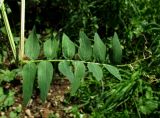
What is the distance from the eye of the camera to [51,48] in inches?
30.8

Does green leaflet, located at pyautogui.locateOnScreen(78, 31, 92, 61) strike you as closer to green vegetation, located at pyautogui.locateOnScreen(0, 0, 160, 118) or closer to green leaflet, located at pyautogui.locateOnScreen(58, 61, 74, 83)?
green leaflet, located at pyautogui.locateOnScreen(58, 61, 74, 83)

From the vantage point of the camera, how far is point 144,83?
219 cm

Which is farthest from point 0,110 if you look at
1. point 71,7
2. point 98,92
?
point 71,7

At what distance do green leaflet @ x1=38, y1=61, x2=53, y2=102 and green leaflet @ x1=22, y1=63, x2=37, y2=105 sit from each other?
0.04ft

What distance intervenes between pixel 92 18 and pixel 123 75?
75cm

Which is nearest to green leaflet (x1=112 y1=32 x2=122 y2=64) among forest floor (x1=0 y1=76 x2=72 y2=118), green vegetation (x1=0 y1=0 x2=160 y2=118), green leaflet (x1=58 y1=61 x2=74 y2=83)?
green leaflet (x1=58 y1=61 x2=74 y2=83)

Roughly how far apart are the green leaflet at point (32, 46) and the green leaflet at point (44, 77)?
0.09 ft

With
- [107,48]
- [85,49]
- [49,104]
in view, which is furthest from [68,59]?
[49,104]

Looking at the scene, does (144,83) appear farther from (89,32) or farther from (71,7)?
(71,7)

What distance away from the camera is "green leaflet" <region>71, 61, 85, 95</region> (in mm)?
725

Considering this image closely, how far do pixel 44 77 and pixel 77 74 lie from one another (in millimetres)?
80

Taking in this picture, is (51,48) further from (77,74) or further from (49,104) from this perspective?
(49,104)

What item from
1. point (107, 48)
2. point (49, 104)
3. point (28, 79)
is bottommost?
point (49, 104)

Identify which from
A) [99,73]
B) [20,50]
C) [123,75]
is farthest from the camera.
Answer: [123,75]
